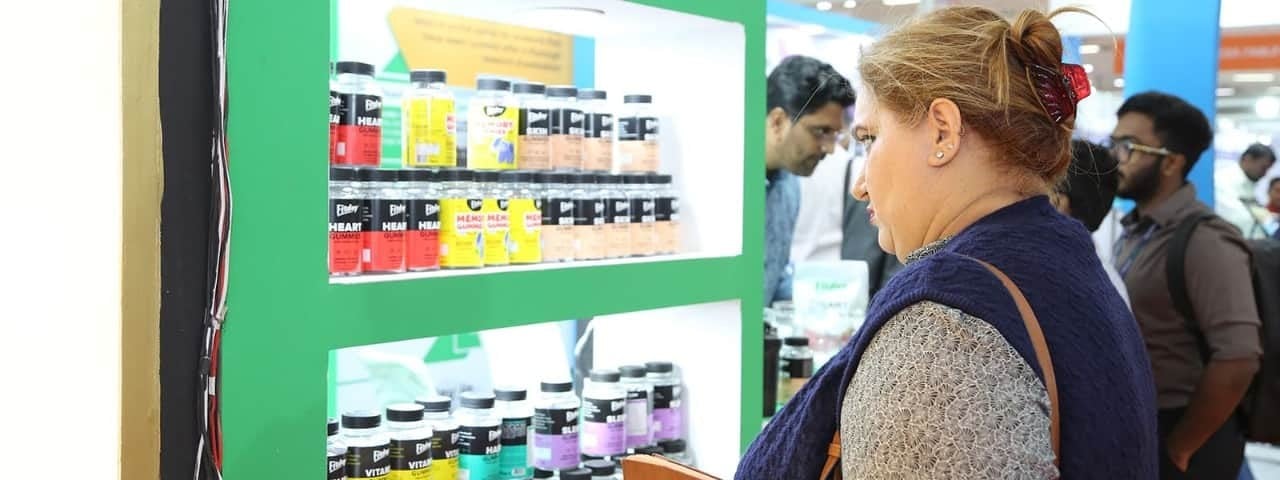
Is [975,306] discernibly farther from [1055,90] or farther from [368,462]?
[368,462]

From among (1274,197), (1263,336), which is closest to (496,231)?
(1263,336)

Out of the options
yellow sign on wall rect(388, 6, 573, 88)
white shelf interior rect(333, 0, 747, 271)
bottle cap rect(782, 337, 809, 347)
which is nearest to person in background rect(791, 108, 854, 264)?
yellow sign on wall rect(388, 6, 573, 88)

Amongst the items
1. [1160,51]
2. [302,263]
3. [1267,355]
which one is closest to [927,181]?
[302,263]

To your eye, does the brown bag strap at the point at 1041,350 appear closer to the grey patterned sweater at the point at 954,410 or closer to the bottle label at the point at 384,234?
the grey patterned sweater at the point at 954,410

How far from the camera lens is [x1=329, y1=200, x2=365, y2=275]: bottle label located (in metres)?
1.73

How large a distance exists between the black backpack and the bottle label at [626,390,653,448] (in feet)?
6.09

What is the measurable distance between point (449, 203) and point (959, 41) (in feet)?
3.01

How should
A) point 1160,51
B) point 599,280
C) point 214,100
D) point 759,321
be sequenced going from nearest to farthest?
point 214,100, point 599,280, point 759,321, point 1160,51

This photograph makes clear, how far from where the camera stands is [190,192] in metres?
1.46

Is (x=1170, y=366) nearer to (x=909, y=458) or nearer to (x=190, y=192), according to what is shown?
(x=909, y=458)

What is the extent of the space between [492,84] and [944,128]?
0.95 meters

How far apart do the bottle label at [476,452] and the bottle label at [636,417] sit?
1.50 ft

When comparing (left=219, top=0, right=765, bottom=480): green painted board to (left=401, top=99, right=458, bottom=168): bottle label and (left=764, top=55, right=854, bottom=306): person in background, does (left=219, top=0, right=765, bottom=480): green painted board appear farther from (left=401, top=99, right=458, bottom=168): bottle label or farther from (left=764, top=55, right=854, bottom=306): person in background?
(left=764, top=55, right=854, bottom=306): person in background

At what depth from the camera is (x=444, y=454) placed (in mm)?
1978
